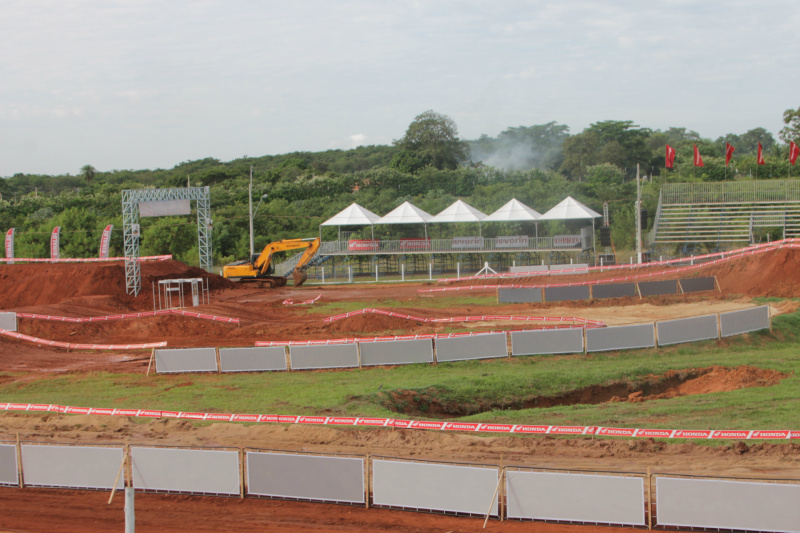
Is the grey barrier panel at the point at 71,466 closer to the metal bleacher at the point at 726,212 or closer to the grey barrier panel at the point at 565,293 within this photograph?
the grey barrier panel at the point at 565,293

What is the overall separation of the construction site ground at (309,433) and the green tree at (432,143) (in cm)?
6047

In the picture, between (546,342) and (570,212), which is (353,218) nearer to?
(570,212)

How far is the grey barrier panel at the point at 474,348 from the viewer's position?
21266mm

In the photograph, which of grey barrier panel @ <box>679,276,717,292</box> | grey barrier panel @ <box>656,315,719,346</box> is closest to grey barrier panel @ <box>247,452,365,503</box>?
grey barrier panel @ <box>656,315,719,346</box>

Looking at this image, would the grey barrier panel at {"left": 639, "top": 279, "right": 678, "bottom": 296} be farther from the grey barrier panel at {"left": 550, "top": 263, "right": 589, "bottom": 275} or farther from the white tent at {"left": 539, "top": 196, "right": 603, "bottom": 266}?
the white tent at {"left": 539, "top": 196, "right": 603, "bottom": 266}

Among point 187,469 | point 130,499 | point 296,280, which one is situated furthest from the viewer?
point 296,280

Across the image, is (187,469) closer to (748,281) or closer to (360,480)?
(360,480)

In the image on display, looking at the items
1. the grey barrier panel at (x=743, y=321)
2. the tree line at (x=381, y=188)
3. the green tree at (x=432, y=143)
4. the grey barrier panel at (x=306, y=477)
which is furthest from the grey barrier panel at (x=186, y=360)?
the green tree at (x=432, y=143)

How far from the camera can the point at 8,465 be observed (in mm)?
12867

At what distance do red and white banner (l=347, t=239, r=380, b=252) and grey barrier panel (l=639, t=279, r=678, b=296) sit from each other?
25678mm

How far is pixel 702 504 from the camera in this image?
969 cm

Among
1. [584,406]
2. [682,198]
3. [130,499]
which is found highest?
[682,198]

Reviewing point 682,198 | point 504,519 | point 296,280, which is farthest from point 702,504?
point 682,198

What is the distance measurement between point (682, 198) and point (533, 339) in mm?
41314
